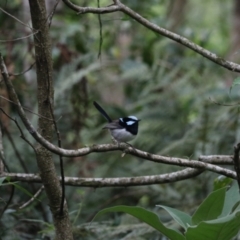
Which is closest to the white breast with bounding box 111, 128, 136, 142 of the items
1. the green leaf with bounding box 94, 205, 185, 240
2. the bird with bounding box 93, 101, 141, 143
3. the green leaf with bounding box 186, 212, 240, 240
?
the bird with bounding box 93, 101, 141, 143

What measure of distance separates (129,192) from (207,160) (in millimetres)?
3214

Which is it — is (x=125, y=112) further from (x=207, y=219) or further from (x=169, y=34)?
(x=207, y=219)

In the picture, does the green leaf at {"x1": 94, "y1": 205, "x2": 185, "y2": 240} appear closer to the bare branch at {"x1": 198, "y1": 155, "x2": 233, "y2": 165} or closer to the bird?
the bare branch at {"x1": 198, "y1": 155, "x2": 233, "y2": 165}

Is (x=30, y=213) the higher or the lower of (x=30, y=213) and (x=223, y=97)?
the lower

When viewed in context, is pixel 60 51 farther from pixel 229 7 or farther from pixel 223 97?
pixel 229 7

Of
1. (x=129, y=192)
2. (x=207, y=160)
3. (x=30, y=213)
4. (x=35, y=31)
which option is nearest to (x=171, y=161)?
(x=207, y=160)

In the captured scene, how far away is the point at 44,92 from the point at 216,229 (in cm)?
95

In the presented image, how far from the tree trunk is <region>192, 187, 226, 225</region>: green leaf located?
642 mm

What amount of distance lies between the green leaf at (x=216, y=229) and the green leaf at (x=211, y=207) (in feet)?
0.42

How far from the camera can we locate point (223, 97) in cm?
682

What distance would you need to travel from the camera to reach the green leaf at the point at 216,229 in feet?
7.33

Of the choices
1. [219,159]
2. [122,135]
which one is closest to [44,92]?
[219,159]

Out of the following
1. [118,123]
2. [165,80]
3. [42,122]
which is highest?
[165,80]

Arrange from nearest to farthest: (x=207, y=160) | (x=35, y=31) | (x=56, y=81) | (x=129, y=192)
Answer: (x=35, y=31) → (x=207, y=160) → (x=129, y=192) → (x=56, y=81)
